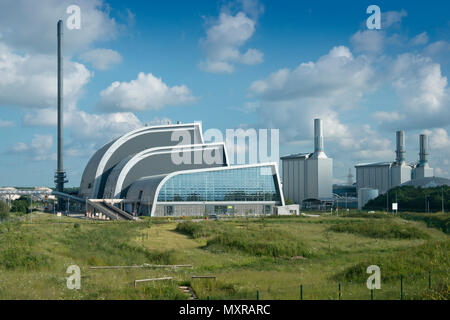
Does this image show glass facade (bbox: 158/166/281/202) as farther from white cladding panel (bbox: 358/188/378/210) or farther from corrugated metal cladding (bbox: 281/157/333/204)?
corrugated metal cladding (bbox: 281/157/333/204)

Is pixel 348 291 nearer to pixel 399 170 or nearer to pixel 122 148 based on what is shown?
pixel 122 148

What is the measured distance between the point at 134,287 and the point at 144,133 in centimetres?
8524

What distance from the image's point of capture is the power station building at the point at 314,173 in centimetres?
11812

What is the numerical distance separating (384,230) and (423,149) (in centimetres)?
9272

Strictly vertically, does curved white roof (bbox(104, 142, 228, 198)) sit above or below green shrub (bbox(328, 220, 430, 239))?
above

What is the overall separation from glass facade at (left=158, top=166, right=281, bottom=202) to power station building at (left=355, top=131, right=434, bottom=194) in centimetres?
5436

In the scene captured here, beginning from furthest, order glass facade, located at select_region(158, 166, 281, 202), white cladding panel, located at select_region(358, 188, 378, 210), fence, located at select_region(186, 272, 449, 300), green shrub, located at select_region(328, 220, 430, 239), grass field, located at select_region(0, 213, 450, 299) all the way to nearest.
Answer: white cladding panel, located at select_region(358, 188, 378, 210)
glass facade, located at select_region(158, 166, 281, 202)
green shrub, located at select_region(328, 220, 430, 239)
grass field, located at select_region(0, 213, 450, 299)
fence, located at select_region(186, 272, 449, 300)

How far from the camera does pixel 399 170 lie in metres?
128

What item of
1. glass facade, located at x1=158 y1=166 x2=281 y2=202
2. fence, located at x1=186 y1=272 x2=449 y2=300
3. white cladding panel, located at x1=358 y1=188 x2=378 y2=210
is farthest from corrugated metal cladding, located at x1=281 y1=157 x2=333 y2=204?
fence, located at x1=186 y1=272 x2=449 y2=300

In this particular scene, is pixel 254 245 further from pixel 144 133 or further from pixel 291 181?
pixel 291 181

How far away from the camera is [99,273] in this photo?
81.7ft

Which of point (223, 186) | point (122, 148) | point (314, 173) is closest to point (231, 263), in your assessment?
point (223, 186)

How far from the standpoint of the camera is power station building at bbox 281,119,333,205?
118 m
